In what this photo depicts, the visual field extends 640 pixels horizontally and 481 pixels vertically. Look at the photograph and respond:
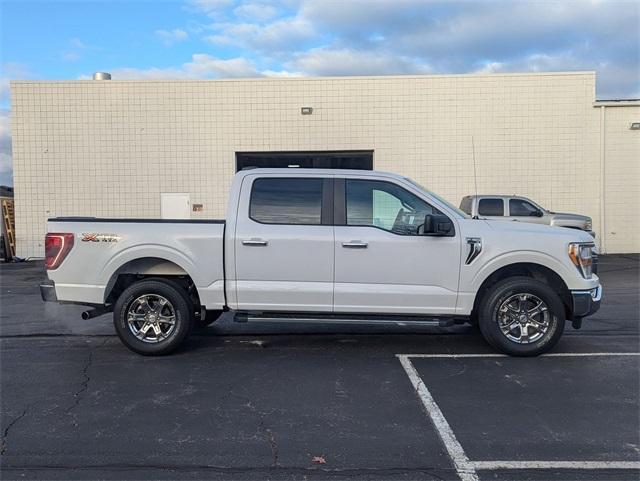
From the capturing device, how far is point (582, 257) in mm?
6066

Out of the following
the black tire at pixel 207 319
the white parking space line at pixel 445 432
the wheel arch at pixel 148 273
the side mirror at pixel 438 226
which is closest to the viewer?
the white parking space line at pixel 445 432

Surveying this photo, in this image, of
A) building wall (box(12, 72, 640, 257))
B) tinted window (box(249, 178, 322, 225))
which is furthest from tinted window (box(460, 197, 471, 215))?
tinted window (box(249, 178, 322, 225))

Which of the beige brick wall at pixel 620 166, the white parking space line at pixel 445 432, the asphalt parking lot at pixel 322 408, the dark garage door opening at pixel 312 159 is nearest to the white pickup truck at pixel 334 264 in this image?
the asphalt parking lot at pixel 322 408

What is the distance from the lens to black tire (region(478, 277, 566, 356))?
19.7ft

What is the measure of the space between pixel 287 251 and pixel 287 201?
0.61m

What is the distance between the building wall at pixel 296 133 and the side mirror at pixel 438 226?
496 inches

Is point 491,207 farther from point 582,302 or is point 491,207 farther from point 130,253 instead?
point 130,253

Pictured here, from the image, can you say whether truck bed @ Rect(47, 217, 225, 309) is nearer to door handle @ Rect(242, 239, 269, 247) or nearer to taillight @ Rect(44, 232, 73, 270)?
taillight @ Rect(44, 232, 73, 270)

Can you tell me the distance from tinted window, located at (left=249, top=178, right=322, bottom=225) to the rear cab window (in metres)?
10.1

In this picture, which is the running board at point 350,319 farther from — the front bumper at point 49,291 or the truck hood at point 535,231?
the front bumper at point 49,291

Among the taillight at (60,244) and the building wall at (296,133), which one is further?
the building wall at (296,133)

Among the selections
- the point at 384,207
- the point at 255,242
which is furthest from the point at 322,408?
the point at 384,207

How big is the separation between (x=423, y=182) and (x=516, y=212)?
380 cm

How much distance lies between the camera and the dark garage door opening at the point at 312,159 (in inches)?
733
